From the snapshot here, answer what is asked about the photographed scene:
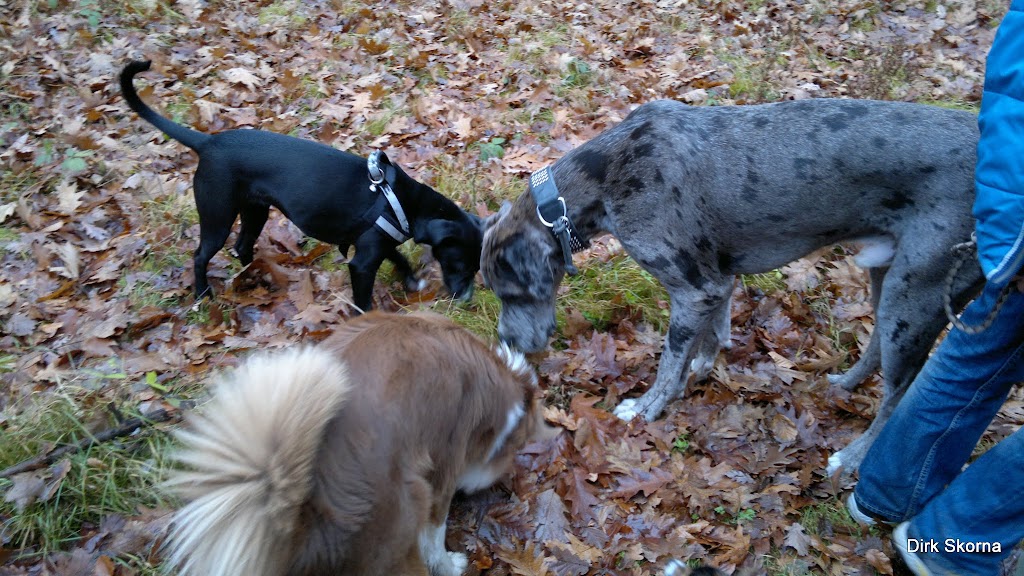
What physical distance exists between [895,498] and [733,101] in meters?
4.36

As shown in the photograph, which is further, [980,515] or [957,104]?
[957,104]

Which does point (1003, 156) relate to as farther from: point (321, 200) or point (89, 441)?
point (89, 441)

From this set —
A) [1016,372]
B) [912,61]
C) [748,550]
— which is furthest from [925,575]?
[912,61]

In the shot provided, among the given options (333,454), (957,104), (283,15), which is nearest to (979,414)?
(333,454)

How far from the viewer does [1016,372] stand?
224 centimetres

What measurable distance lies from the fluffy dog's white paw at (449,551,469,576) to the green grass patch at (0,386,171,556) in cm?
147

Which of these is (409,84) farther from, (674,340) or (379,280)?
(674,340)

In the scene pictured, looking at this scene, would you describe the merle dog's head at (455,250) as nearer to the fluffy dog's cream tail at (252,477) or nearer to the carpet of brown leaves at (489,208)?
the carpet of brown leaves at (489,208)

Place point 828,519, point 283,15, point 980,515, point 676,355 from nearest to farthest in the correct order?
1. point 980,515
2. point 828,519
3. point 676,355
4. point 283,15

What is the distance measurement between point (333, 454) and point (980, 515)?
233 cm

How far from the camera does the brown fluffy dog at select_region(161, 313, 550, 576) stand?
1731 mm

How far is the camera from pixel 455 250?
14.6 ft

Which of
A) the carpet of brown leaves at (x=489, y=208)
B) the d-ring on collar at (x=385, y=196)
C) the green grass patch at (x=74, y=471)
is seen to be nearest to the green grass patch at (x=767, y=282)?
the carpet of brown leaves at (x=489, y=208)

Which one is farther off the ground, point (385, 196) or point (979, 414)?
point (979, 414)
